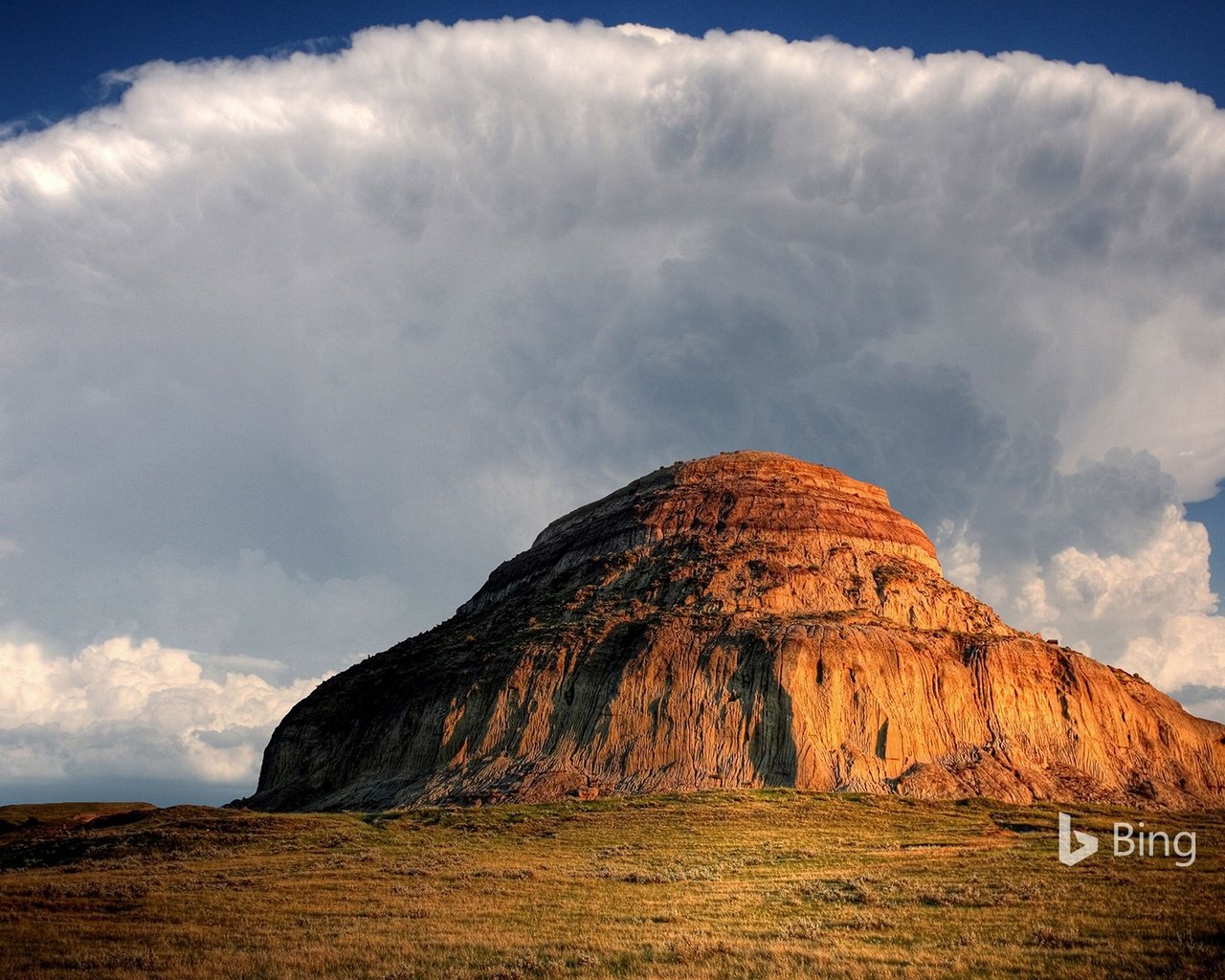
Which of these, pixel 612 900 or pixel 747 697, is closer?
pixel 612 900

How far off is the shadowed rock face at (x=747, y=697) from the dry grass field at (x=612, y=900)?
10457 millimetres

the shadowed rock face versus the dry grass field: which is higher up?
the shadowed rock face

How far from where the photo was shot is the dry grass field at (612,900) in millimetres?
21594

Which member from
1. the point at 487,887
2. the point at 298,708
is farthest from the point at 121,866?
the point at 298,708

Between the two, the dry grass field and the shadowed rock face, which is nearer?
the dry grass field

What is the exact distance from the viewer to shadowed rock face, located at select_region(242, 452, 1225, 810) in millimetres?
68438

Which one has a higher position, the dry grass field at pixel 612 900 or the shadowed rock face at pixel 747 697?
the shadowed rock face at pixel 747 697

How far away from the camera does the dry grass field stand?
70.8 ft

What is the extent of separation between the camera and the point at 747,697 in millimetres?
70375

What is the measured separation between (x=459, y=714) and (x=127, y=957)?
179ft

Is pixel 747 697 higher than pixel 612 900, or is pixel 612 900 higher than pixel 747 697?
pixel 747 697

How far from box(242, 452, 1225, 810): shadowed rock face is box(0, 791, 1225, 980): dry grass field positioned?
10.5 m

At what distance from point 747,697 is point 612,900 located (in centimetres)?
4015

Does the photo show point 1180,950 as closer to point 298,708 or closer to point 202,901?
point 202,901
